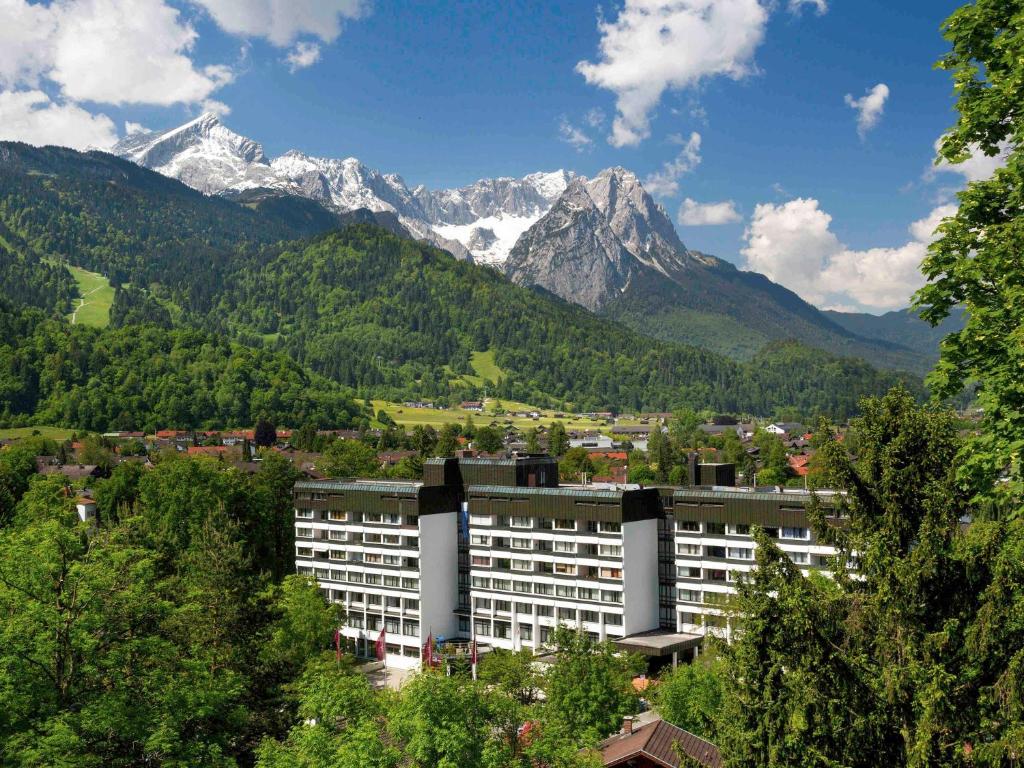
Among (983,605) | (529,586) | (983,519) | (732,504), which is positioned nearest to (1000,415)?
(983,519)

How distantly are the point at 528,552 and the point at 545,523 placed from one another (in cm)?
279

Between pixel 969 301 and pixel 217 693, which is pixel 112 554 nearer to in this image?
pixel 217 693

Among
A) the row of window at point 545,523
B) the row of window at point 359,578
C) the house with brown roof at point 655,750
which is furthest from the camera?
the row of window at point 359,578

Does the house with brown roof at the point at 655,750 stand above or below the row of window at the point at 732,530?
below

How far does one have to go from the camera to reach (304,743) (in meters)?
28.0

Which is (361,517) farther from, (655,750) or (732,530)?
(655,750)

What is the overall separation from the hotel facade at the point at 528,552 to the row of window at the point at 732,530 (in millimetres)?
106

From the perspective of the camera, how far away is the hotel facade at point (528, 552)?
65.8m

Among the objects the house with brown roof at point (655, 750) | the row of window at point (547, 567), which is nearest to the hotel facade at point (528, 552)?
the row of window at point (547, 567)

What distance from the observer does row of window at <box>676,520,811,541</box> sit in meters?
62.2

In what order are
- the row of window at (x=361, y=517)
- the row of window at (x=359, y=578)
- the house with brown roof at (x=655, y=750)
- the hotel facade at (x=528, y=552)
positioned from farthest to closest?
the row of window at (x=361, y=517) → the row of window at (x=359, y=578) → the hotel facade at (x=528, y=552) → the house with brown roof at (x=655, y=750)

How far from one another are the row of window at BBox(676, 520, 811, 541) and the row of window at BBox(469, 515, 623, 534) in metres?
5.23

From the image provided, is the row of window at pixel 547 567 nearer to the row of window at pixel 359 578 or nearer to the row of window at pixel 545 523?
the row of window at pixel 545 523

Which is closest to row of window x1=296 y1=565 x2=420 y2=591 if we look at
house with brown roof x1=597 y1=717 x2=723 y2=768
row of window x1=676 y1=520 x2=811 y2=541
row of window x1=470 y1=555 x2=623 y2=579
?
row of window x1=470 y1=555 x2=623 y2=579
